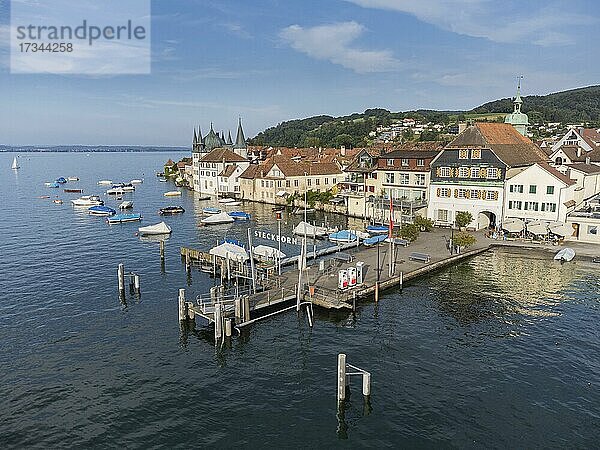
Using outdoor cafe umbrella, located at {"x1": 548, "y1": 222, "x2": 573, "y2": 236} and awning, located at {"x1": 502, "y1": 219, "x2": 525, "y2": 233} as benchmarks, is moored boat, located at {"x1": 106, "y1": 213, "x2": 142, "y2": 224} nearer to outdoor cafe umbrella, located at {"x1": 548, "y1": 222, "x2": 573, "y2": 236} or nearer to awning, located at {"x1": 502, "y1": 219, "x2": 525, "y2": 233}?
awning, located at {"x1": 502, "y1": 219, "x2": 525, "y2": 233}

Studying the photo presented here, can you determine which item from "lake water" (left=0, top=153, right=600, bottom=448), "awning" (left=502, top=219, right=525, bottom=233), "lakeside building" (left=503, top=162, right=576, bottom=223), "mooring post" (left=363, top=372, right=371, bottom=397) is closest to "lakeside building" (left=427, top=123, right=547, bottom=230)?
"lakeside building" (left=503, top=162, right=576, bottom=223)

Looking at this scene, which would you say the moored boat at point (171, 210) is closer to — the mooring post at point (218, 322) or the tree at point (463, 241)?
the tree at point (463, 241)

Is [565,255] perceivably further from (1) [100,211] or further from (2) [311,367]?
(1) [100,211]

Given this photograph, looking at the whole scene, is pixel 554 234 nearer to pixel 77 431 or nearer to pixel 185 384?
pixel 185 384

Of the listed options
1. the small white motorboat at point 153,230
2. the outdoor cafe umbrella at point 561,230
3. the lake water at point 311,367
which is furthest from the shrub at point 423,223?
the small white motorboat at point 153,230

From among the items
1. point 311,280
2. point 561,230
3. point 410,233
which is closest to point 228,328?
point 311,280
